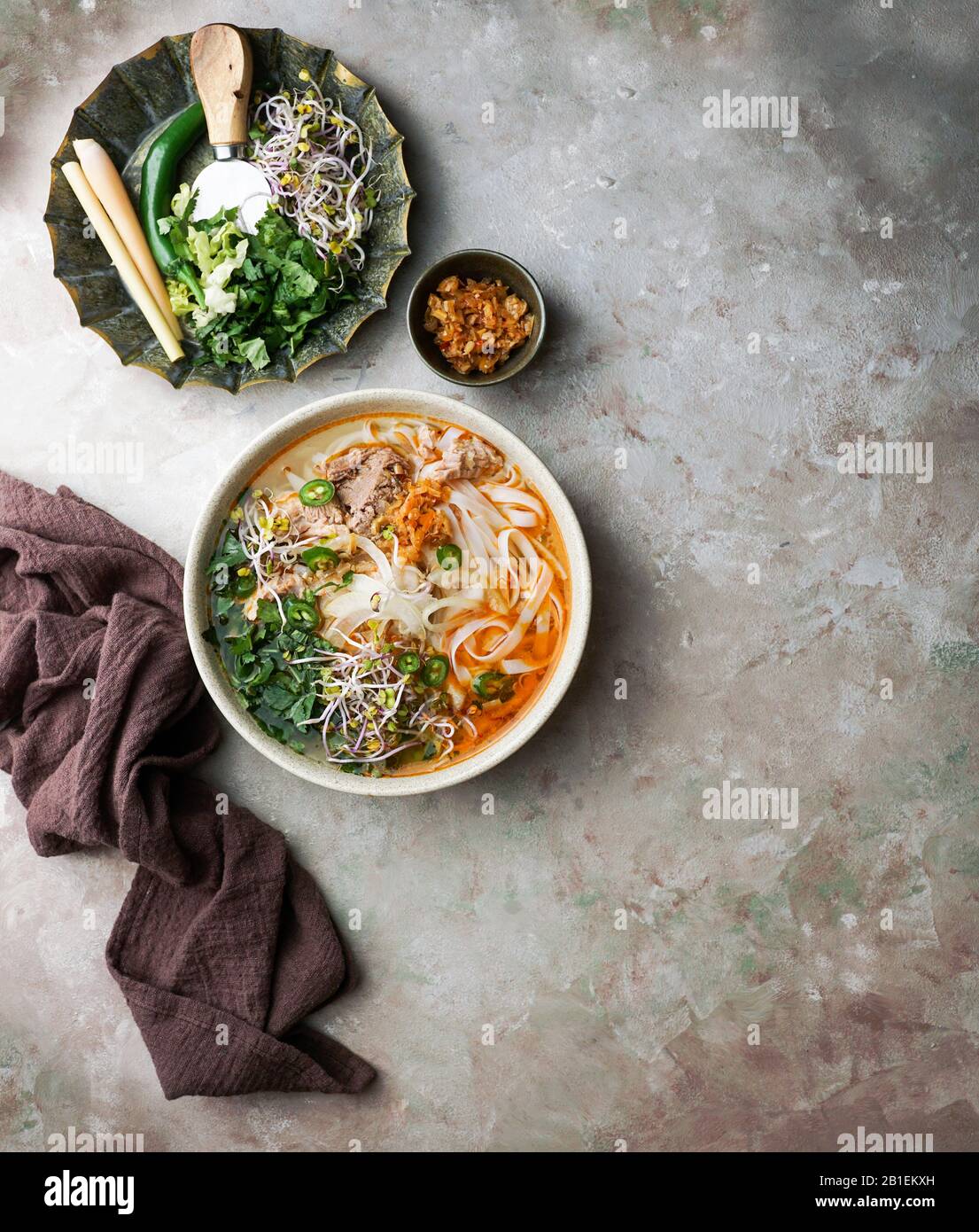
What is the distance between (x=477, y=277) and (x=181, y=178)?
1.10 m

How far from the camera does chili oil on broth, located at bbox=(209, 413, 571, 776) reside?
2.84 meters

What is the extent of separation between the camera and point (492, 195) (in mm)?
3203

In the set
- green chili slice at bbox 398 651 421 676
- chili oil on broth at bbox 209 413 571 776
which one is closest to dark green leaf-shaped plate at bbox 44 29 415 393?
chili oil on broth at bbox 209 413 571 776

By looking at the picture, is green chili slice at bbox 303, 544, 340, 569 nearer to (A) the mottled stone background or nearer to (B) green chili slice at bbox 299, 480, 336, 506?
(B) green chili slice at bbox 299, 480, 336, 506

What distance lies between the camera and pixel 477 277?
3078 mm

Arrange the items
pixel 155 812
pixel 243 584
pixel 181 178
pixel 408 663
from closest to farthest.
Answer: pixel 408 663 < pixel 243 584 < pixel 155 812 < pixel 181 178

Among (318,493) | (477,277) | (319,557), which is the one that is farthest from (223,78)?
(319,557)

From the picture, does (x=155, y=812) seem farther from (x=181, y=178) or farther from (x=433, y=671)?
(x=181, y=178)

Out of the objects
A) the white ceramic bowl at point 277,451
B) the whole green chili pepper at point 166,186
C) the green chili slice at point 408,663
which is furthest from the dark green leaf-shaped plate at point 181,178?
the green chili slice at point 408,663

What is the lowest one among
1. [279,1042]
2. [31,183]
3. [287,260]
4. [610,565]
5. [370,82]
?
[279,1042]

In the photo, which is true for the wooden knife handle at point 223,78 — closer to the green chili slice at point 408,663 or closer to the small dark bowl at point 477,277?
the small dark bowl at point 477,277

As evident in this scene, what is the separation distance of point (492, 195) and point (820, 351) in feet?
4.28

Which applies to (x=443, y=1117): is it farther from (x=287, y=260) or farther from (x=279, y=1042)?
(x=287, y=260)

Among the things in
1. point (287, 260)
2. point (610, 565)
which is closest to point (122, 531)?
point (287, 260)
